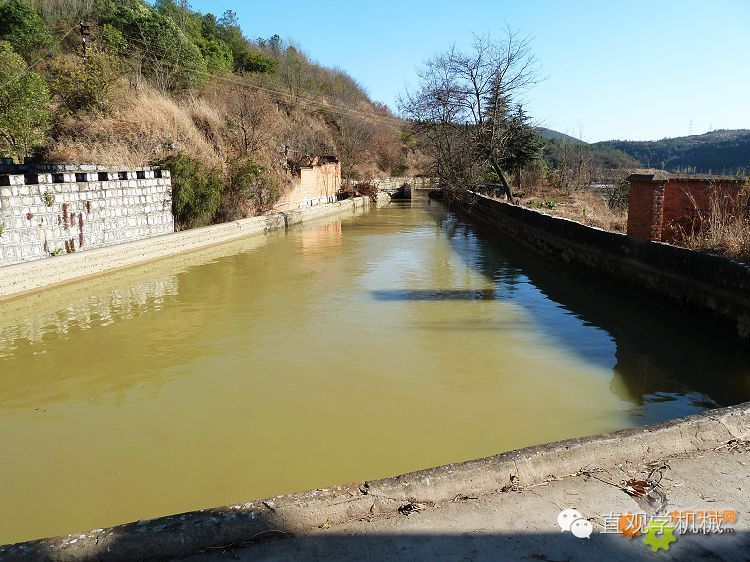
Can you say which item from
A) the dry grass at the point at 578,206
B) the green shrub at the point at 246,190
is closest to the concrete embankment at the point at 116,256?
the green shrub at the point at 246,190

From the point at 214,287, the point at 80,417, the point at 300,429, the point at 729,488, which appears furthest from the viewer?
the point at 214,287

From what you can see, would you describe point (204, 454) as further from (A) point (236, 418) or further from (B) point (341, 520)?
(B) point (341, 520)

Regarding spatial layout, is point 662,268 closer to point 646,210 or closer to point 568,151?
point 646,210

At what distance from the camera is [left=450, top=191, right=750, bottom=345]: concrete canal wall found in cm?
588

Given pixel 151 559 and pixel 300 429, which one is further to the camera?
pixel 300 429

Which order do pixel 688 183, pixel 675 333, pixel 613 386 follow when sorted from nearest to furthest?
pixel 613 386, pixel 675 333, pixel 688 183

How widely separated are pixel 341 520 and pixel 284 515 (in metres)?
0.25

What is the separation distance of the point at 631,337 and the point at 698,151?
60234mm

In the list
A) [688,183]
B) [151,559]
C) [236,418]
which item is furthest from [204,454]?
[688,183]

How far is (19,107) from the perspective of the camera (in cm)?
1483

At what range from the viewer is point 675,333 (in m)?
6.36

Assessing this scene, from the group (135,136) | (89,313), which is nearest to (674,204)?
(89,313)

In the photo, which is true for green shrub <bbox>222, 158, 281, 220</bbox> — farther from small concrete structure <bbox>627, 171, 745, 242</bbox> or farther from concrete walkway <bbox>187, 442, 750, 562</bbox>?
concrete walkway <bbox>187, 442, 750, 562</bbox>

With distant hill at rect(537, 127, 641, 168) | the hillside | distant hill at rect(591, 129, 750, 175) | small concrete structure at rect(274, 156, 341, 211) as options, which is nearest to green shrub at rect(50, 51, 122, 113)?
the hillside
